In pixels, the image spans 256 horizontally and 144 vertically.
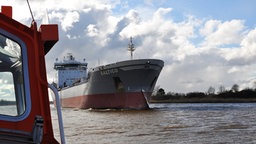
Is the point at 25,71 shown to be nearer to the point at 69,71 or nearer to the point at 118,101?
the point at 118,101

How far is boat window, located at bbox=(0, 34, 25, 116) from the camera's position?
2509 mm

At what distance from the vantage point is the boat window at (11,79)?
8.23 feet

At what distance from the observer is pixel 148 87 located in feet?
115

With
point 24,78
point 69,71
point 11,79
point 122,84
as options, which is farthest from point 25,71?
point 69,71

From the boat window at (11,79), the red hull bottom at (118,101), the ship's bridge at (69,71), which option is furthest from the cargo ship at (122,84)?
the boat window at (11,79)

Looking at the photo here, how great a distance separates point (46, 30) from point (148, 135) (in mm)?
11504

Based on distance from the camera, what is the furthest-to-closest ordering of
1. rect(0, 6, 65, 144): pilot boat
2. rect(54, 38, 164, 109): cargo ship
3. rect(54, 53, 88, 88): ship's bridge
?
rect(54, 53, 88, 88): ship's bridge, rect(54, 38, 164, 109): cargo ship, rect(0, 6, 65, 144): pilot boat

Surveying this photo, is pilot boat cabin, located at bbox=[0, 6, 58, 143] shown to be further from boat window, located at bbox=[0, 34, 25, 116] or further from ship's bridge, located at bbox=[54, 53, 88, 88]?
ship's bridge, located at bbox=[54, 53, 88, 88]

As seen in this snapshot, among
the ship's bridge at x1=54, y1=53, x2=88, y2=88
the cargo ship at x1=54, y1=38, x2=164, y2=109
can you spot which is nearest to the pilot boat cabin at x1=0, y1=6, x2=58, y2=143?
the cargo ship at x1=54, y1=38, x2=164, y2=109

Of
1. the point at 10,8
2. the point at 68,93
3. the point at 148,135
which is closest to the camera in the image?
the point at 10,8

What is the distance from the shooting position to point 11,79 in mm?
2678

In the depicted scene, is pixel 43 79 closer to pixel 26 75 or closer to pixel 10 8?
pixel 26 75

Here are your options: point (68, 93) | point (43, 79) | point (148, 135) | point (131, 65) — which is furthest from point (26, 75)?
point (68, 93)

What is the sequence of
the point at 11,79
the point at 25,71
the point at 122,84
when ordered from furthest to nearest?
the point at 122,84
the point at 11,79
the point at 25,71
